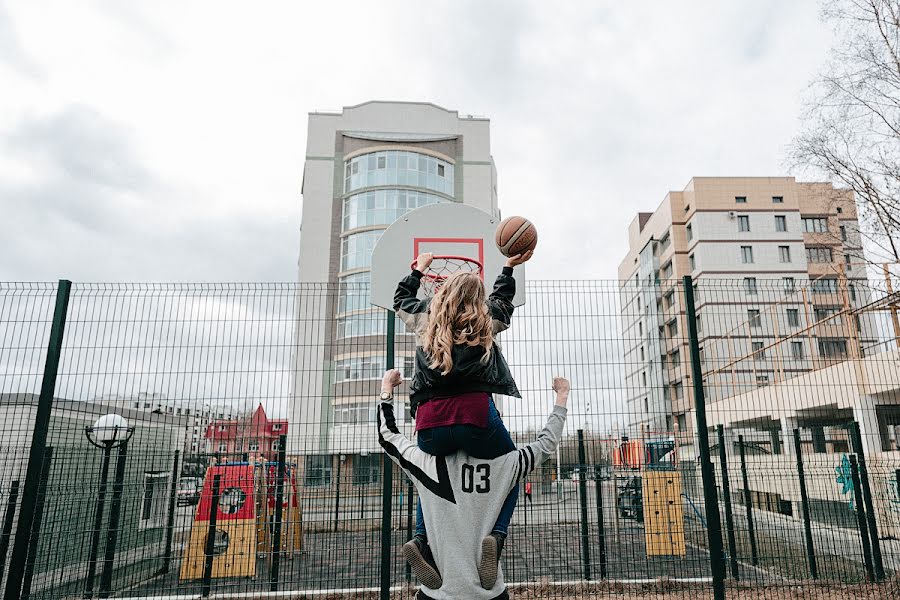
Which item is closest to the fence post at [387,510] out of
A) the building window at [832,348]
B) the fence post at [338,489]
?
the fence post at [338,489]

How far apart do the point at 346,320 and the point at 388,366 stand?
1.28 meters

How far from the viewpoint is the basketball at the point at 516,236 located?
3.48m

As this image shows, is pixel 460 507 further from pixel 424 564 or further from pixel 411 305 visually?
pixel 411 305

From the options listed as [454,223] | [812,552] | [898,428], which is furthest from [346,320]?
[898,428]

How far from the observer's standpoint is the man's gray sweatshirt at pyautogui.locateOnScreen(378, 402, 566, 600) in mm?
1914

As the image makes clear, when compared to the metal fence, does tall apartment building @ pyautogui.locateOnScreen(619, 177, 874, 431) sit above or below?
above

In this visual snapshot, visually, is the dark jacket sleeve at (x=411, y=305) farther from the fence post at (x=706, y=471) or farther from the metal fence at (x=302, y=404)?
the fence post at (x=706, y=471)

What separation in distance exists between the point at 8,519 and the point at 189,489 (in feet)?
5.35

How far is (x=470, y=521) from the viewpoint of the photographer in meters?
1.94

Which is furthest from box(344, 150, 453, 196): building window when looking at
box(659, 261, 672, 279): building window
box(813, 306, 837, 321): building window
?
box(813, 306, 837, 321): building window

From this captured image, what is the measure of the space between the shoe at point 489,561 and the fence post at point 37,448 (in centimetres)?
505

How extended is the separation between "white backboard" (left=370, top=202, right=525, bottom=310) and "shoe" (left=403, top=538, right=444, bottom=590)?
3445 mm

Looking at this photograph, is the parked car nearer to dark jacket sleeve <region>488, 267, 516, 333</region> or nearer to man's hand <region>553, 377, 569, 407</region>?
dark jacket sleeve <region>488, 267, 516, 333</region>

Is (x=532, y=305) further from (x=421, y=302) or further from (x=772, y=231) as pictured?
(x=772, y=231)
